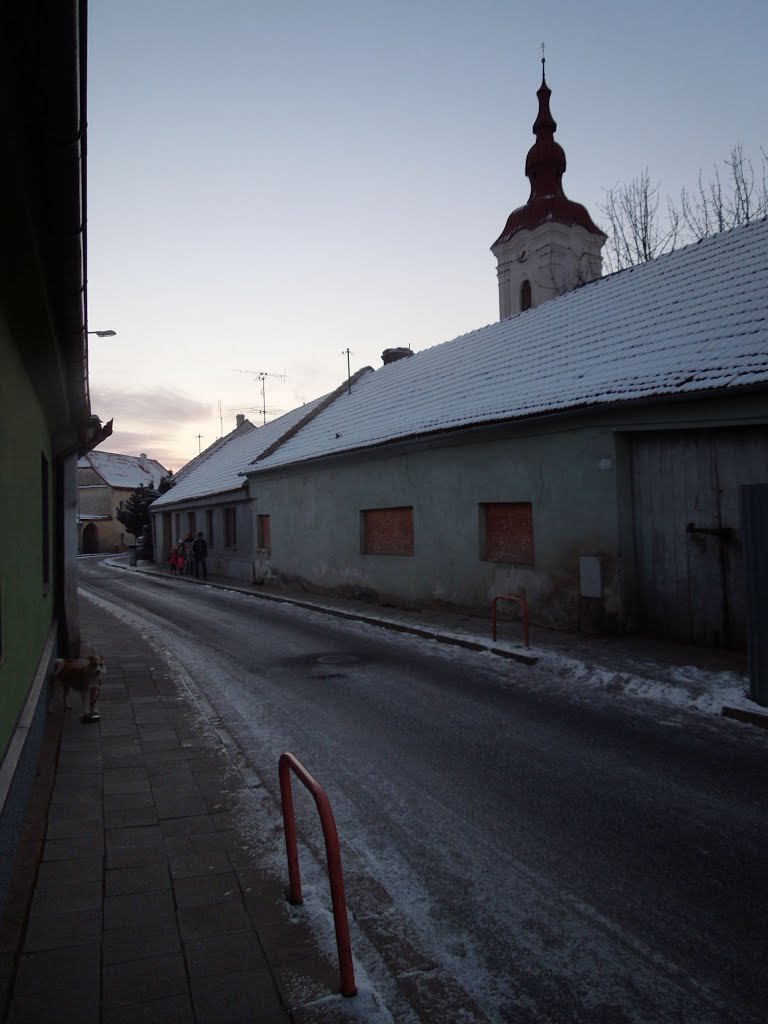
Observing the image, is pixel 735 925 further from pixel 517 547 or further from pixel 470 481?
pixel 470 481

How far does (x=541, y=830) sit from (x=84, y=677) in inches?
197

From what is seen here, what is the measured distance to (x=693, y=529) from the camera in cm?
973

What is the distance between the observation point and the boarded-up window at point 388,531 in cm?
1549

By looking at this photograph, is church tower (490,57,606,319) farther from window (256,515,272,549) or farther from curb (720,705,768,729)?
curb (720,705,768,729)

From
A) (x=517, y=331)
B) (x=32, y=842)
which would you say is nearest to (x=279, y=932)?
(x=32, y=842)

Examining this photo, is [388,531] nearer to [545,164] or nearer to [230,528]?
[230,528]

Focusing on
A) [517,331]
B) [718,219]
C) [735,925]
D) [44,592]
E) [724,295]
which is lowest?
[735,925]

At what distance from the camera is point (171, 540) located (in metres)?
35.9

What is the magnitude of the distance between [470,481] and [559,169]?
28846 millimetres

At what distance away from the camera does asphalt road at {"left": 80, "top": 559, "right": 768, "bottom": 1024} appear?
300 cm

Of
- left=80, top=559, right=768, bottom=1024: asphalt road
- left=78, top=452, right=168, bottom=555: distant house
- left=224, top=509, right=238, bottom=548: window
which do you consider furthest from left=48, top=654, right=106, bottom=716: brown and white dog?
left=78, top=452, right=168, bottom=555: distant house

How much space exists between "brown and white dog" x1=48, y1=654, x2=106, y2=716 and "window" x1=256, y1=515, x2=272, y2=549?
50.8 feet

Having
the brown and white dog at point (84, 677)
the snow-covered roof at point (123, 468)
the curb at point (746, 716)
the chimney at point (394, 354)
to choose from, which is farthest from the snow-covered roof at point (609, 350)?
the snow-covered roof at point (123, 468)

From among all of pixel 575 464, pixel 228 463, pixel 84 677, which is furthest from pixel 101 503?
pixel 84 677
